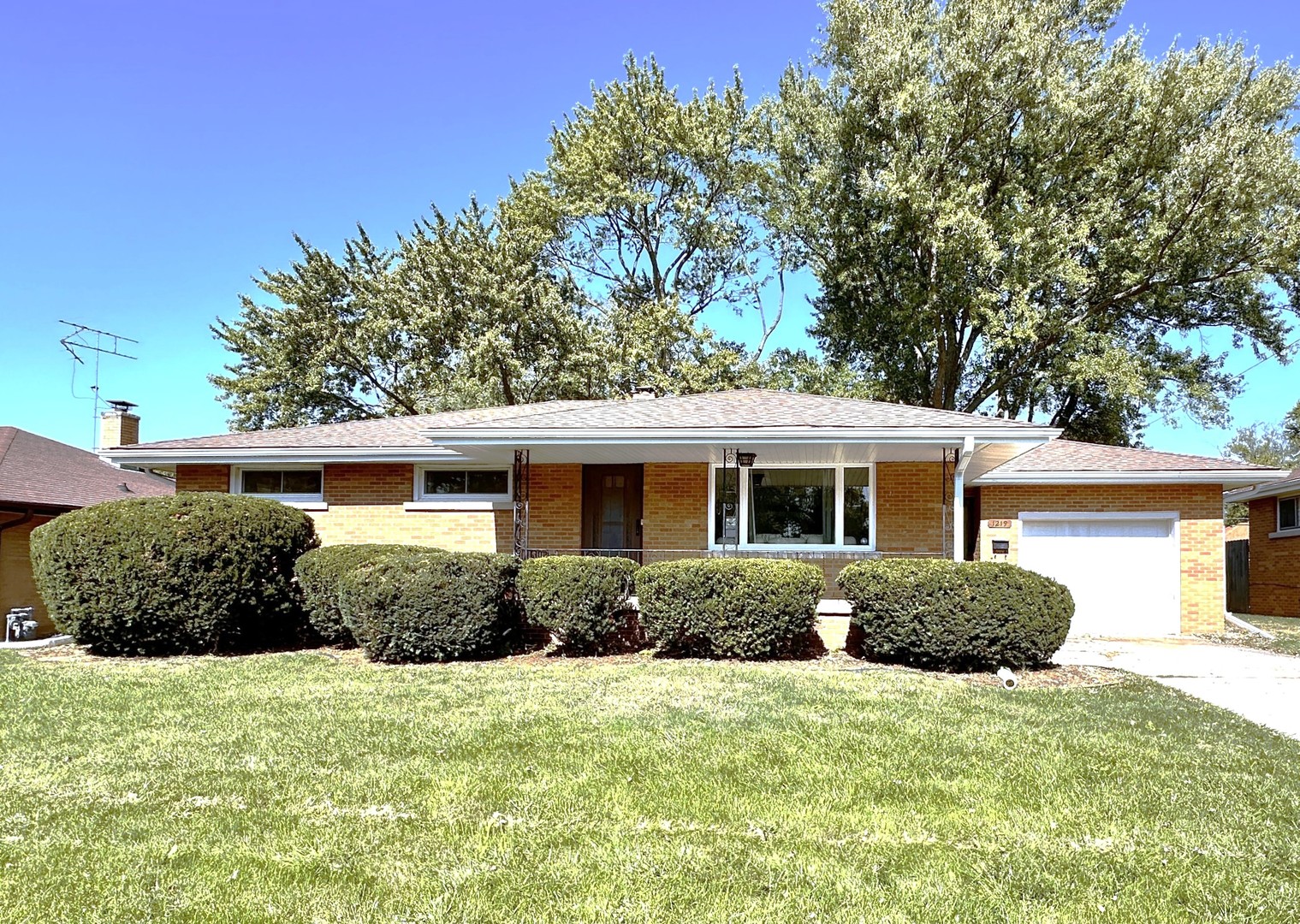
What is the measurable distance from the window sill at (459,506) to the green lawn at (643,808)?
253 inches

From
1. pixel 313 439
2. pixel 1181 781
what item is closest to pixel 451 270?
pixel 313 439

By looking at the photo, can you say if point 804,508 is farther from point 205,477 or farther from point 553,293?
point 553,293

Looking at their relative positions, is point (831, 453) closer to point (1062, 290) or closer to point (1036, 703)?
point (1036, 703)

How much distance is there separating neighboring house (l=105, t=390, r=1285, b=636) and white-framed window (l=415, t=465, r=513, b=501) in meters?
0.02

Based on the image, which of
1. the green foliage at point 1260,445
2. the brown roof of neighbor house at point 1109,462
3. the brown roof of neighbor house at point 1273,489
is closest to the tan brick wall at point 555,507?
the brown roof of neighbor house at point 1109,462

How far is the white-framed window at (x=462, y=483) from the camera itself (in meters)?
13.9

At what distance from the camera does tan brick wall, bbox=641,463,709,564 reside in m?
13.2

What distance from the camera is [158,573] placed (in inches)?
397

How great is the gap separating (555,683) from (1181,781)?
5.18 meters

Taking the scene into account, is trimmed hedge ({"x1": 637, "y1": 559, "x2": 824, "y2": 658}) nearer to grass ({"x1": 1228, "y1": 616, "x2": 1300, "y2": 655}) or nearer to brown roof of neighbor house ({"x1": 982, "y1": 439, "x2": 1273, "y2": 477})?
brown roof of neighbor house ({"x1": 982, "y1": 439, "x2": 1273, "y2": 477})

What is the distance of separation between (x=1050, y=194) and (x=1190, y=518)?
459 inches

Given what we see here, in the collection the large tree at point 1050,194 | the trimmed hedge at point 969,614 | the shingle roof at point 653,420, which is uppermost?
the large tree at point 1050,194

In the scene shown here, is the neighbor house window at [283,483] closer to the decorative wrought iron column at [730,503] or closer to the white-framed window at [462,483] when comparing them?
the white-framed window at [462,483]

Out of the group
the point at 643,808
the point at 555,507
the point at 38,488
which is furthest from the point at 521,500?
the point at 38,488
